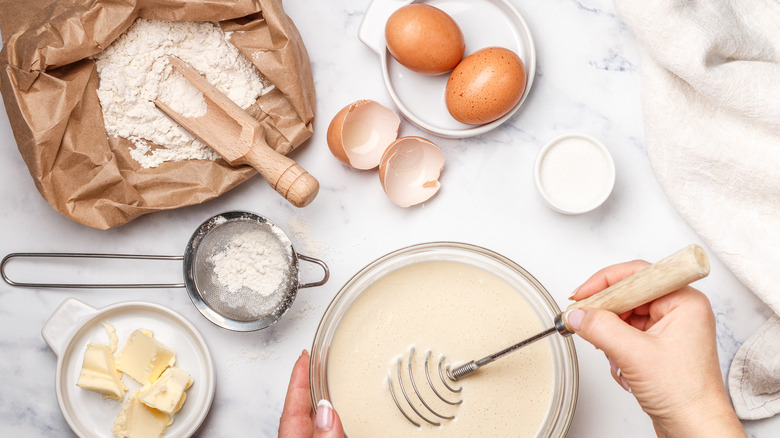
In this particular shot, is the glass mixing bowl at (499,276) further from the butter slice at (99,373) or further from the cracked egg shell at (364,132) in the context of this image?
the butter slice at (99,373)

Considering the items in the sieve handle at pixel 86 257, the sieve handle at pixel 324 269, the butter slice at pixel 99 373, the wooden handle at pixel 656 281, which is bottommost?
the butter slice at pixel 99 373

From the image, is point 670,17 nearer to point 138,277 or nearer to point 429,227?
point 429,227

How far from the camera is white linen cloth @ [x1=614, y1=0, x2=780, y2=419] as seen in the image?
1373 millimetres

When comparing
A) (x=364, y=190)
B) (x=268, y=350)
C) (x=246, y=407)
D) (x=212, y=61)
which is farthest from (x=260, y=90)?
(x=246, y=407)

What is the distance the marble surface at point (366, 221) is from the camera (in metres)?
1.52

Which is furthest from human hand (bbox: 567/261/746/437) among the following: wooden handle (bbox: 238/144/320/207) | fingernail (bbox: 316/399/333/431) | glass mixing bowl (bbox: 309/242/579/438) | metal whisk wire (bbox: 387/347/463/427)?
wooden handle (bbox: 238/144/320/207)

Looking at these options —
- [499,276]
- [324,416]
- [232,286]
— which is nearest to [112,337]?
[232,286]

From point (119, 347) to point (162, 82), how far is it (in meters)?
0.64

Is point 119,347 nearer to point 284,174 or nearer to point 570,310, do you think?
point 284,174

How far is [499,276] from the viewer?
53.2 inches

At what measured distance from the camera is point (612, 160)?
1459 mm

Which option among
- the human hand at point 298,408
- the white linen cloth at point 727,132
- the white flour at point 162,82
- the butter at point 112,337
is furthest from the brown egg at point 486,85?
the butter at point 112,337

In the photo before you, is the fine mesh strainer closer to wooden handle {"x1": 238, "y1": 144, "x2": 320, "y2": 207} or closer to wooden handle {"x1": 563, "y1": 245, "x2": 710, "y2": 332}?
wooden handle {"x1": 238, "y1": 144, "x2": 320, "y2": 207}

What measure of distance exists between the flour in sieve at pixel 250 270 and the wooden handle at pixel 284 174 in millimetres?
138
